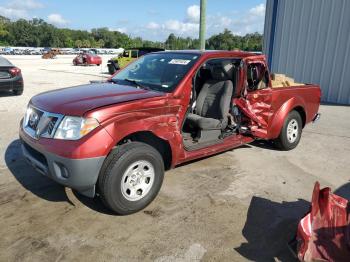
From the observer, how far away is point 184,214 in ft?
12.0

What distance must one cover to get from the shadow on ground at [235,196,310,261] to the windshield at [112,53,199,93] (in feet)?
5.88

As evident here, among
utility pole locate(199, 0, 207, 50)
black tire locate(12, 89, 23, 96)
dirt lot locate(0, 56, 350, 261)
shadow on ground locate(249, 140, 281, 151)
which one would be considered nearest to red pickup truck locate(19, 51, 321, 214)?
shadow on ground locate(249, 140, 281, 151)

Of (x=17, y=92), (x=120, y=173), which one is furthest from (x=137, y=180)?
(x=17, y=92)

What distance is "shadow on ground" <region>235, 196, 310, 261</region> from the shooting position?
119 inches

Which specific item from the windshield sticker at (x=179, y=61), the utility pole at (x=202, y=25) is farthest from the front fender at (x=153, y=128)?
the utility pole at (x=202, y=25)

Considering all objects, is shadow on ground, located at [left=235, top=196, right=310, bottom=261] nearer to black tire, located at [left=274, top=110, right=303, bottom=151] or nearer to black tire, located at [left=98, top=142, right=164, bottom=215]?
black tire, located at [left=98, top=142, right=164, bottom=215]

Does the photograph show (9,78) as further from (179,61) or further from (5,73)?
(179,61)

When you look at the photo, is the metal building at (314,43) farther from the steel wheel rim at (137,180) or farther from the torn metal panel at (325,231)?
the steel wheel rim at (137,180)

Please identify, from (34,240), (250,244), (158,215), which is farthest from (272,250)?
(34,240)

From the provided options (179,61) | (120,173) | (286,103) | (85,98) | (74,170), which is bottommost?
(120,173)

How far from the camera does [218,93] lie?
198 inches

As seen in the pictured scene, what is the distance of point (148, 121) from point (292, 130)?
3411 millimetres

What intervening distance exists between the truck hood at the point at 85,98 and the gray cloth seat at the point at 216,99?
114cm

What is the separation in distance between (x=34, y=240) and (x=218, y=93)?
3.21m
